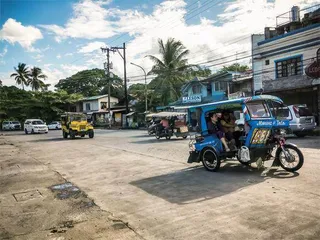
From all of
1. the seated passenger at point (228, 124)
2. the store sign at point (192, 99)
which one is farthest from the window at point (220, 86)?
the seated passenger at point (228, 124)

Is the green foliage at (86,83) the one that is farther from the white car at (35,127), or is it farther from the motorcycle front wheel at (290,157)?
the motorcycle front wheel at (290,157)

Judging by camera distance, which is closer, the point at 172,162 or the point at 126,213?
the point at 126,213

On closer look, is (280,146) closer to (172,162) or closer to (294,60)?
(172,162)

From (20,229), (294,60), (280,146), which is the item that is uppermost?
(294,60)

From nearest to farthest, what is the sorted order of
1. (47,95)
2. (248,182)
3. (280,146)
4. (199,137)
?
1. (248,182)
2. (280,146)
3. (199,137)
4. (47,95)

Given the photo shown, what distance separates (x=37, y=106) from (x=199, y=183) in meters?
58.8

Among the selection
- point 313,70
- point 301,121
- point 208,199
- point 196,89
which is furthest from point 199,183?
point 196,89

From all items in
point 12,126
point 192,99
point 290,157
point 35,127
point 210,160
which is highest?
point 192,99

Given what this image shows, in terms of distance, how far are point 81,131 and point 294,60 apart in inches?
727

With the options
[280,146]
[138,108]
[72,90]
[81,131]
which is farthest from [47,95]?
[280,146]

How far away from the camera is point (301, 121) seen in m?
17.0

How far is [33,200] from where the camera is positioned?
686 centimetres

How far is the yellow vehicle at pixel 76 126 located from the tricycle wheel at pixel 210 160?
18.5 metres

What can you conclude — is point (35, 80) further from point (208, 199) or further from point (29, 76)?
point (208, 199)
